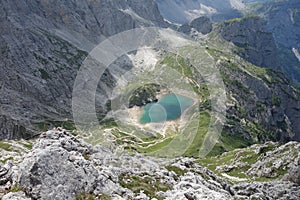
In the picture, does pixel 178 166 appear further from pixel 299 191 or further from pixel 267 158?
pixel 267 158

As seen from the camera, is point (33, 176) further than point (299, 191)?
No

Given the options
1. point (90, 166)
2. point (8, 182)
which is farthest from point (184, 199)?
point (8, 182)

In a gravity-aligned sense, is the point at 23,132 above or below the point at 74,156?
above

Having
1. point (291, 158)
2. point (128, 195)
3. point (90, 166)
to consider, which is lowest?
point (128, 195)

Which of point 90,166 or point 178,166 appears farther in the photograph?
point 178,166

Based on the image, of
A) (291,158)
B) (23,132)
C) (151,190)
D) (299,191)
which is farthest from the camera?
(23,132)

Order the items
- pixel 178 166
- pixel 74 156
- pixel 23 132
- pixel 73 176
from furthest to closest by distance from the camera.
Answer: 1. pixel 23 132
2. pixel 178 166
3. pixel 74 156
4. pixel 73 176

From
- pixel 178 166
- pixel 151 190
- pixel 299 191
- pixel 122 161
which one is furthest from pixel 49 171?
pixel 299 191

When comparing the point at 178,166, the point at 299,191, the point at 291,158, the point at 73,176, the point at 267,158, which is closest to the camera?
the point at 73,176

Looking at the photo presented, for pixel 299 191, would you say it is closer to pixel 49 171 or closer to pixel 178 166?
pixel 178 166
